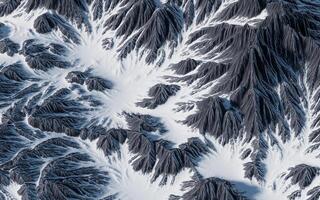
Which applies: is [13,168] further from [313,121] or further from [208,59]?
[313,121]

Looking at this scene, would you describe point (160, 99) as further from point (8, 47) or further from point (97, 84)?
point (8, 47)

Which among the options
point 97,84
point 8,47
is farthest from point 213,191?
point 8,47

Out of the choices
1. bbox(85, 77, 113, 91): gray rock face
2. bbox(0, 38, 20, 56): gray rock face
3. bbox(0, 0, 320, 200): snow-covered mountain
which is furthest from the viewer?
bbox(0, 38, 20, 56): gray rock face

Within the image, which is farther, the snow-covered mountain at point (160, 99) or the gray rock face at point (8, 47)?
the gray rock face at point (8, 47)

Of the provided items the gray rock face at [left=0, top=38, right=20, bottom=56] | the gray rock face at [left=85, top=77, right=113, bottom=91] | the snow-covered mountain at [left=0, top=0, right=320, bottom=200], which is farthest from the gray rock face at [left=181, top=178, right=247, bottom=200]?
the gray rock face at [left=0, top=38, right=20, bottom=56]

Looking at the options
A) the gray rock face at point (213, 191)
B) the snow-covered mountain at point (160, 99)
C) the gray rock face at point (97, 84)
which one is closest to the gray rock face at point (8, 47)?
the snow-covered mountain at point (160, 99)

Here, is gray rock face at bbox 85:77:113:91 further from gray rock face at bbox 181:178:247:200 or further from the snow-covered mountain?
→ gray rock face at bbox 181:178:247:200

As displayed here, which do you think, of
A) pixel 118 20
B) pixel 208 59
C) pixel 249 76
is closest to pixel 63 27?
pixel 118 20

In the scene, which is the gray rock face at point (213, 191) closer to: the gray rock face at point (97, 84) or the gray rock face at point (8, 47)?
the gray rock face at point (97, 84)

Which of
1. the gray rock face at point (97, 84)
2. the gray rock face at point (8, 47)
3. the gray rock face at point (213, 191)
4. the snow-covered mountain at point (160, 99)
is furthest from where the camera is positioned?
the gray rock face at point (8, 47)
